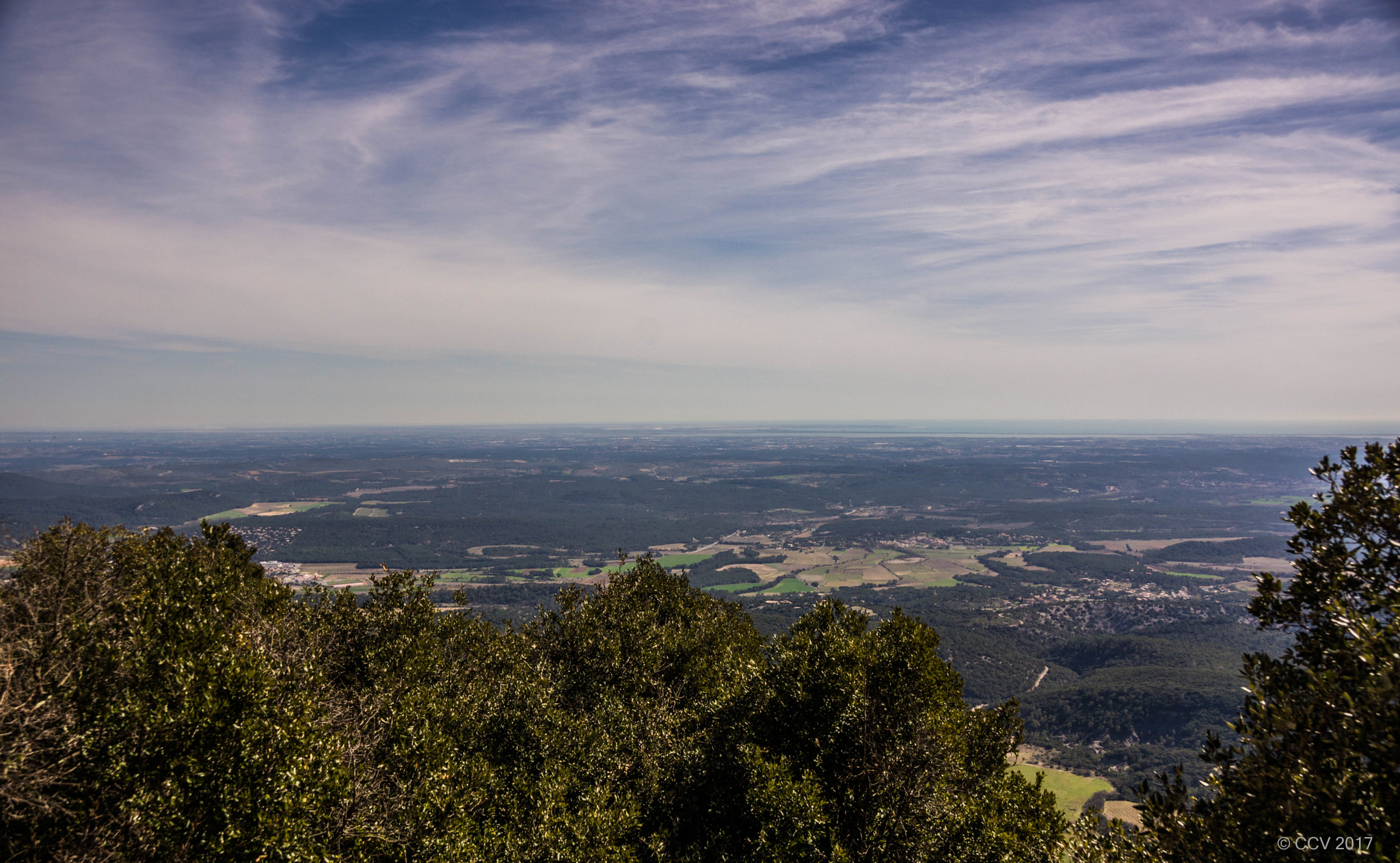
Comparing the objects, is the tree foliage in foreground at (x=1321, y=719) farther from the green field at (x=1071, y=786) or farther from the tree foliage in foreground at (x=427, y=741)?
the green field at (x=1071, y=786)

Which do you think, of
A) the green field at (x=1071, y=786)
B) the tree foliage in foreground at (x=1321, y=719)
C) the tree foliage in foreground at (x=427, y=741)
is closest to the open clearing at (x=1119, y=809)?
the green field at (x=1071, y=786)

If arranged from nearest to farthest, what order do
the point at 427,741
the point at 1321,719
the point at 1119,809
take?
the point at 1321,719, the point at 427,741, the point at 1119,809

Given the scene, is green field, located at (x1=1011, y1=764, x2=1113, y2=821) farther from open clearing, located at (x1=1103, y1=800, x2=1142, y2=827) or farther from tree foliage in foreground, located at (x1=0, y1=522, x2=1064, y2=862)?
tree foliage in foreground, located at (x1=0, y1=522, x2=1064, y2=862)

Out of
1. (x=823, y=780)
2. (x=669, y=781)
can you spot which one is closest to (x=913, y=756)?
(x=823, y=780)

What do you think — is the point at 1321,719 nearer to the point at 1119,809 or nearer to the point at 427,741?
the point at 427,741

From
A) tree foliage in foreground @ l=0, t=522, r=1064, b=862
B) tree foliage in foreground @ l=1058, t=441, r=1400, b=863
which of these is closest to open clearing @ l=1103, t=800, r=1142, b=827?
tree foliage in foreground @ l=0, t=522, r=1064, b=862

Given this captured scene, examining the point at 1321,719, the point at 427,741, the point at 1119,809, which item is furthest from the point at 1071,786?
the point at 427,741
